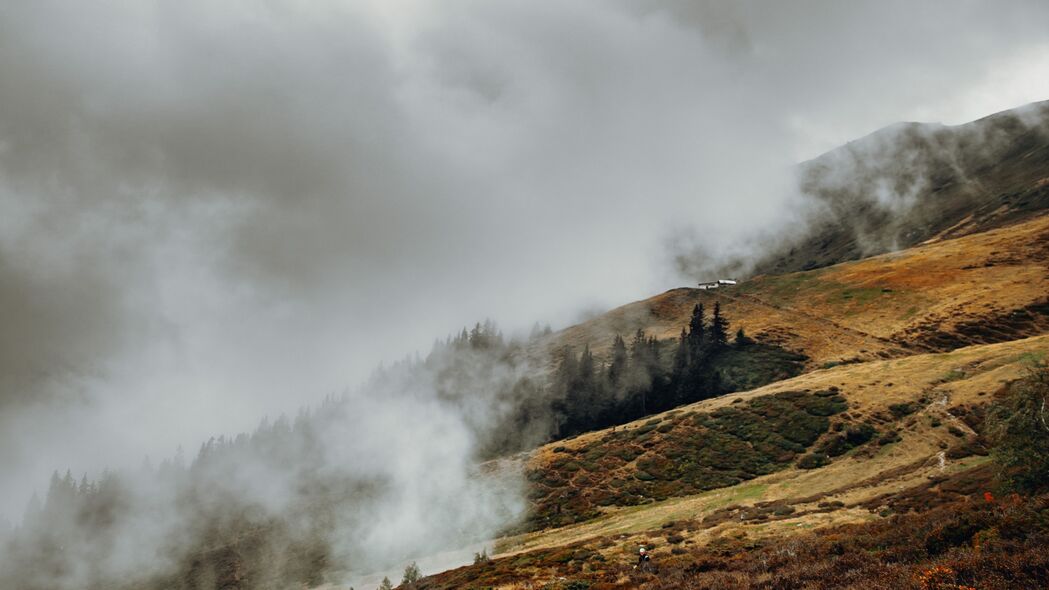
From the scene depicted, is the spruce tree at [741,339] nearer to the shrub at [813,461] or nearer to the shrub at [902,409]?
the shrub at [902,409]

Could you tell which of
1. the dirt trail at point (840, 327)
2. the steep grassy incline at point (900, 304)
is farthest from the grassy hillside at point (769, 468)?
the steep grassy incline at point (900, 304)

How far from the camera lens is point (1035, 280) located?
387 ft

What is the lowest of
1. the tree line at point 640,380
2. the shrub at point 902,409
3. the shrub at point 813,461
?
the shrub at point 813,461

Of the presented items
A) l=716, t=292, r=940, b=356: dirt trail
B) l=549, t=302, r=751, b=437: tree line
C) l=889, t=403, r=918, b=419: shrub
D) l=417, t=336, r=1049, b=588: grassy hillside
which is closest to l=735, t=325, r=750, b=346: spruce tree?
l=549, t=302, r=751, b=437: tree line

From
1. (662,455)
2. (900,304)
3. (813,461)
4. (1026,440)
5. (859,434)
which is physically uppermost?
(900,304)

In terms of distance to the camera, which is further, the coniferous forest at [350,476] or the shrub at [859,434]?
the coniferous forest at [350,476]

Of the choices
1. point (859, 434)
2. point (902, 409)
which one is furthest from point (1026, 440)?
point (902, 409)

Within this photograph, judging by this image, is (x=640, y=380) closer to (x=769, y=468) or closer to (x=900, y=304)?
(x=769, y=468)

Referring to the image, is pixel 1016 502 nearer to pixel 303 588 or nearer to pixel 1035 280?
pixel 303 588

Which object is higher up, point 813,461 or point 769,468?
point 813,461

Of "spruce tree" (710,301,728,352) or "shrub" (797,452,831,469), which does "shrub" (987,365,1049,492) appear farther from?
"spruce tree" (710,301,728,352)

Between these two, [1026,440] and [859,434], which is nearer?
[1026,440]

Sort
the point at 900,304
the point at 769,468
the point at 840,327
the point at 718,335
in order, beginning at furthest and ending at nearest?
the point at 718,335 < the point at 840,327 < the point at 900,304 < the point at 769,468

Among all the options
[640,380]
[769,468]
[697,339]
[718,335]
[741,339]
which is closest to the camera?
[769,468]
